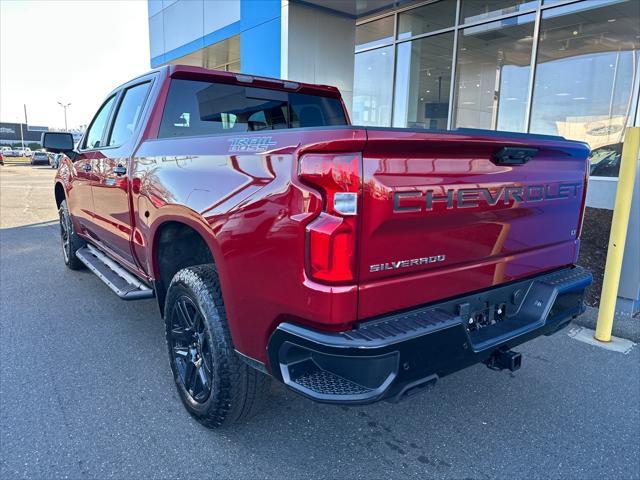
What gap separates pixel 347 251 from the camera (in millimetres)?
1743

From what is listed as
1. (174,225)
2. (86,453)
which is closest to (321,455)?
(86,453)

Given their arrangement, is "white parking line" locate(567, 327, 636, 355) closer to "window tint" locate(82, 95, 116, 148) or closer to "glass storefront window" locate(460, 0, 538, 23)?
"window tint" locate(82, 95, 116, 148)

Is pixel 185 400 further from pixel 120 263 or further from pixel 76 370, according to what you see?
pixel 120 263

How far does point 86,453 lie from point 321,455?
123 cm

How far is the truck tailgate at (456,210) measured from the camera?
→ 1803 mm

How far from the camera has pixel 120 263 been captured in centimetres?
406

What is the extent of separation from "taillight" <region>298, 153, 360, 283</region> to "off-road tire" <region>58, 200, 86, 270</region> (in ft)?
14.9

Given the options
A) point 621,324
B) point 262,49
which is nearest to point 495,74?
point 262,49

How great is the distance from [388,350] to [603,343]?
3.09 metres

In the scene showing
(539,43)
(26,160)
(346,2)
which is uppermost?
Result: (346,2)

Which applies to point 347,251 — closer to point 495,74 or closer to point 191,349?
point 191,349

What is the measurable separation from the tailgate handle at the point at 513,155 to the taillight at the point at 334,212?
2.64 ft

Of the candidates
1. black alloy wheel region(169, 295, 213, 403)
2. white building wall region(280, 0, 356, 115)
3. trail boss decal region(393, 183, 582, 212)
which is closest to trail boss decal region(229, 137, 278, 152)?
trail boss decal region(393, 183, 582, 212)

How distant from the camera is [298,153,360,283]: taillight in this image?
5.64ft
